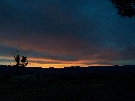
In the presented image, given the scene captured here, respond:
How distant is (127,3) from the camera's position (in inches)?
1008
